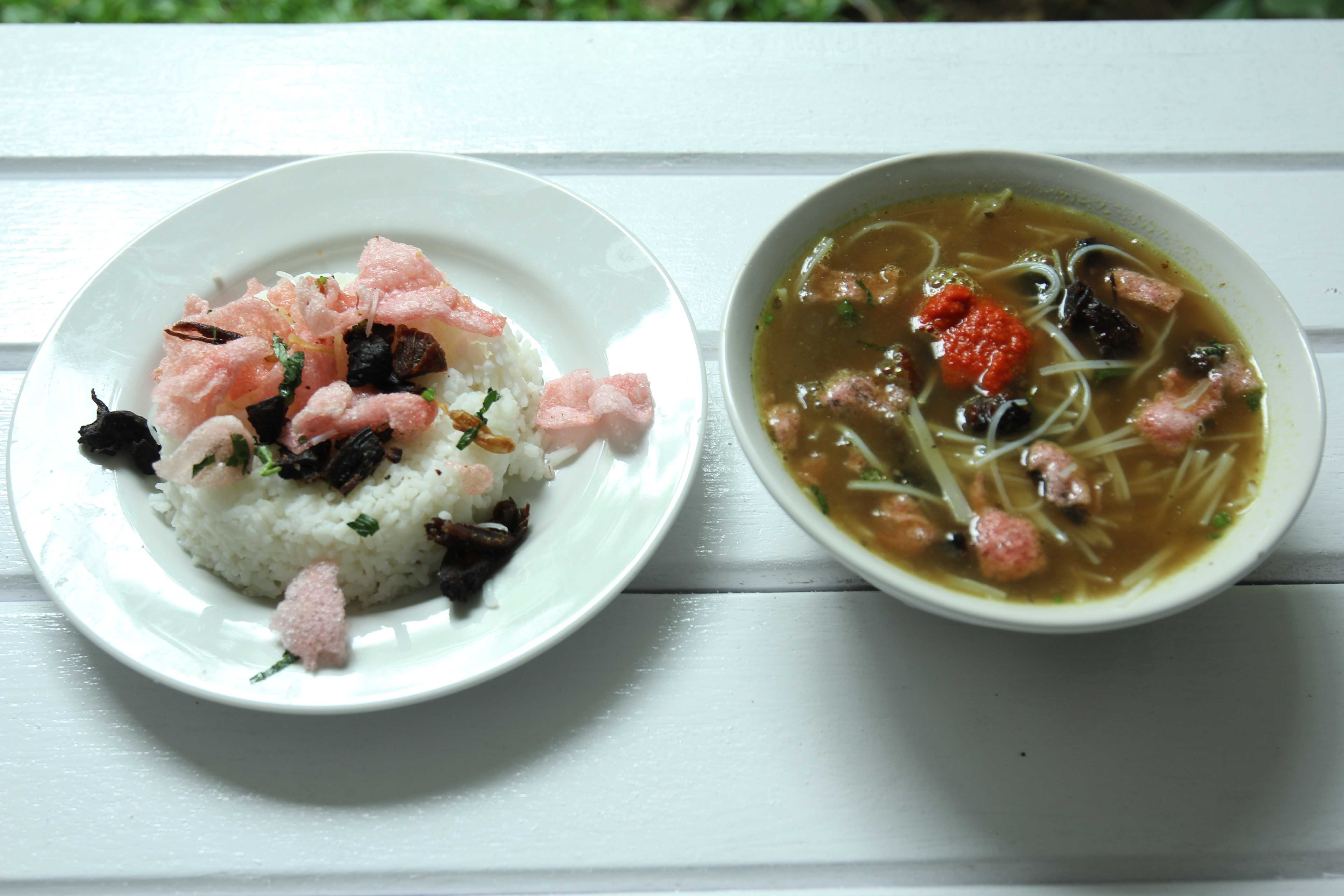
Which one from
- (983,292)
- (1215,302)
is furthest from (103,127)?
(1215,302)

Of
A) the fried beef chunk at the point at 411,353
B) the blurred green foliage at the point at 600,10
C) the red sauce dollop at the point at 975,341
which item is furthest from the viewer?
the blurred green foliage at the point at 600,10

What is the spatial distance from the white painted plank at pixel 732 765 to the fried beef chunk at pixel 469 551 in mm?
235

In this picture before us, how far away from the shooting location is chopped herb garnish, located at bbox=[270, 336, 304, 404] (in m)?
2.14

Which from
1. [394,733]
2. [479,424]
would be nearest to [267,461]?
[479,424]

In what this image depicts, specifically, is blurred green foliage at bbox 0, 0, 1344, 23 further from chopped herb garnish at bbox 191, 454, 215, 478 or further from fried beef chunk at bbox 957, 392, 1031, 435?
chopped herb garnish at bbox 191, 454, 215, 478

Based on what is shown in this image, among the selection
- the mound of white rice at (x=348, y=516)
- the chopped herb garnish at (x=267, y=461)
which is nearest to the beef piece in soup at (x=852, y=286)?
the mound of white rice at (x=348, y=516)

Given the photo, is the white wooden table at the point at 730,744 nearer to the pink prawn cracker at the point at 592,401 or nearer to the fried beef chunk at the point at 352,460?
the pink prawn cracker at the point at 592,401

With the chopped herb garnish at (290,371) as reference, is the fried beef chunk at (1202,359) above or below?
above

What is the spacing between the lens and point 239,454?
6.80 ft

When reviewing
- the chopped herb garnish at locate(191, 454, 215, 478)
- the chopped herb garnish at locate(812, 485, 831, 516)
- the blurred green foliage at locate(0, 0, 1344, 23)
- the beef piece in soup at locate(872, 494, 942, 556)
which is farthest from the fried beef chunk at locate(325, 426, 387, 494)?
the blurred green foliage at locate(0, 0, 1344, 23)

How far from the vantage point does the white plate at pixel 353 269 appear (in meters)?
1.88

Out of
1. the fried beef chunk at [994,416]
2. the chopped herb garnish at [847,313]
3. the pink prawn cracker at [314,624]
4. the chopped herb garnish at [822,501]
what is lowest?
the pink prawn cracker at [314,624]

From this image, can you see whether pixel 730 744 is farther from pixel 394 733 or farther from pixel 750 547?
pixel 394 733

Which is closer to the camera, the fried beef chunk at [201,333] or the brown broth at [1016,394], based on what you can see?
the brown broth at [1016,394]
